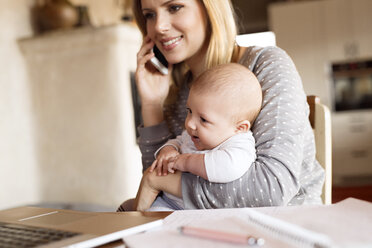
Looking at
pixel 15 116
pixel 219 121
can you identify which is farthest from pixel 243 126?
pixel 15 116

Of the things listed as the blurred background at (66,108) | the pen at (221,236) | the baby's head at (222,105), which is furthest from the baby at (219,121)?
the blurred background at (66,108)

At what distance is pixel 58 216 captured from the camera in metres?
0.87

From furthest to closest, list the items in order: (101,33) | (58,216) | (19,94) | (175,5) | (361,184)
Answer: (361,184)
(19,94)
(101,33)
(175,5)
(58,216)

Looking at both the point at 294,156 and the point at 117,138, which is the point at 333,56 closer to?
the point at 117,138

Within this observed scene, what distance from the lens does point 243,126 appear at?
3.48ft

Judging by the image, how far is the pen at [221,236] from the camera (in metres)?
0.58

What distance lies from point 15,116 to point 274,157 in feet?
11.1

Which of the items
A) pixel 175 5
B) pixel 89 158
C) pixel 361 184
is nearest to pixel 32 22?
pixel 89 158

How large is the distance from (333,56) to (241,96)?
4940 mm

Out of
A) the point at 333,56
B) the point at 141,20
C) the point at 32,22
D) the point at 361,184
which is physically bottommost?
the point at 361,184

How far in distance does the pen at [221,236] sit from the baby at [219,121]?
0.31m

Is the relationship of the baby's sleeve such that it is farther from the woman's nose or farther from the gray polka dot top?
the woman's nose

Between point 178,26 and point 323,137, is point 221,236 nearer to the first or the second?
point 323,137

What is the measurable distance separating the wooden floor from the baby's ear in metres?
3.73
